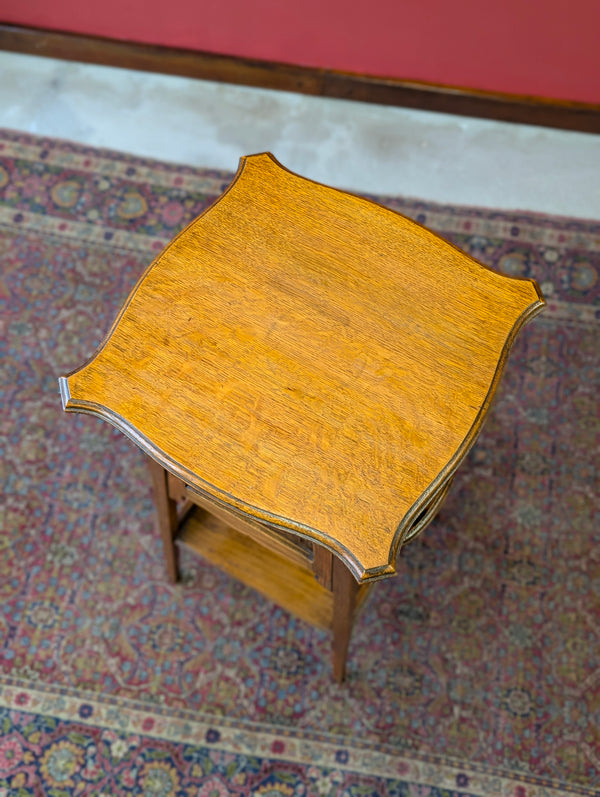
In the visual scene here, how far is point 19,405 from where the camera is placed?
259 centimetres

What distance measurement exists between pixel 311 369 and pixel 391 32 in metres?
1.77

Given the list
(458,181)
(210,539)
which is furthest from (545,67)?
(210,539)

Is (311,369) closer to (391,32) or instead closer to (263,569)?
(263,569)

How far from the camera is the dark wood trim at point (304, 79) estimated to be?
3.13 m

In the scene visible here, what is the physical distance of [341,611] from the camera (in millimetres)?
1905

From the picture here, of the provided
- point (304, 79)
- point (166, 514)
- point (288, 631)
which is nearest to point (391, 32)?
point (304, 79)

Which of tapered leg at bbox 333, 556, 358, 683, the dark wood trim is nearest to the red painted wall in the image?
the dark wood trim

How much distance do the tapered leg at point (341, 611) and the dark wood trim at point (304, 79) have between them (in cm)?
200

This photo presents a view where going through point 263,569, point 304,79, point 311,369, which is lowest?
point 263,569

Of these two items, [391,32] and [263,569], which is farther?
[391,32]

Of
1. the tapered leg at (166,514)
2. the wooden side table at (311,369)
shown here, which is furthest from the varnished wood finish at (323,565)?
the tapered leg at (166,514)

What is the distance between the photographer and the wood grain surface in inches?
63.7

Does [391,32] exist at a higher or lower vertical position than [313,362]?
higher

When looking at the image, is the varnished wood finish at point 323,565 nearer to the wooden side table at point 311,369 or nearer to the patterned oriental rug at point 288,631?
the wooden side table at point 311,369
